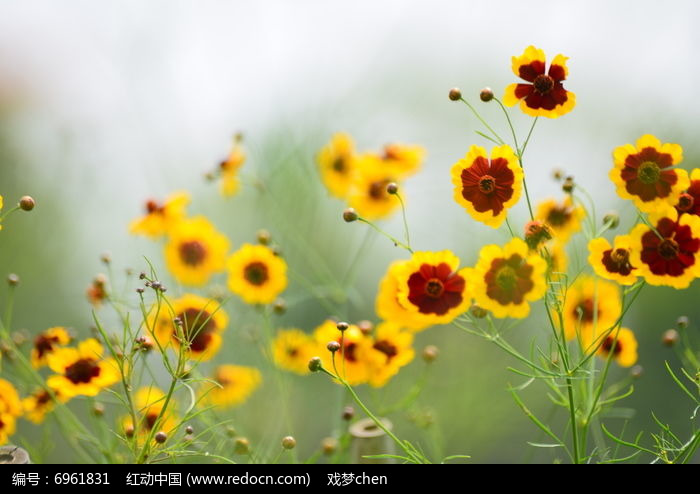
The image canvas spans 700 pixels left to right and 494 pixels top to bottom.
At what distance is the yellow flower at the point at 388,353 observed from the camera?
764 mm

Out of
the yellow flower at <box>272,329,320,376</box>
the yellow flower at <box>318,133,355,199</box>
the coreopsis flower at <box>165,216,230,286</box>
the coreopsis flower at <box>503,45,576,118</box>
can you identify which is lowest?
the yellow flower at <box>272,329,320,376</box>

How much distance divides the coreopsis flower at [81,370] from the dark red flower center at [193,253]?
0.84 ft

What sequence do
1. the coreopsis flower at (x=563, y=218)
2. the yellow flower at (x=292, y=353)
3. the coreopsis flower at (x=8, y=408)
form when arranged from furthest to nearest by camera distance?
the yellow flower at (x=292, y=353), the coreopsis flower at (x=563, y=218), the coreopsis flower at (x=8, y=408)

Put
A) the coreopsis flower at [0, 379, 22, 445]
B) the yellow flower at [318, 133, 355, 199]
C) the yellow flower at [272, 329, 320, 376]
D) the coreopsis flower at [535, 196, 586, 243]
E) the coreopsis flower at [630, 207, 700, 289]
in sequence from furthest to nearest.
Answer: the yellow flower at [318, 133, 355, 199]
the yellow flower at [272, 329, 320, 376]
the coreopsis flower at [535, 196, 586, 243]
the coreopsis flower at [0, 379, 22, 445]
the coreopsis flower at [630, 207, 700, 289]

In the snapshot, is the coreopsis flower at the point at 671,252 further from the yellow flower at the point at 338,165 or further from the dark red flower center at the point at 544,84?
the yellow flower at the point at 338,165

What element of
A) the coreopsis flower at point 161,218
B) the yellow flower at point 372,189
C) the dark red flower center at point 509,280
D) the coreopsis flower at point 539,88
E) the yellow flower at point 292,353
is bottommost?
the dark red flower center at point 509,280

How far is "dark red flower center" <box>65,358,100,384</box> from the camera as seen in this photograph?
72cm

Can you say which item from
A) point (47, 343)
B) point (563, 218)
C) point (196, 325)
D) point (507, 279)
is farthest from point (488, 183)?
point (47, 343)

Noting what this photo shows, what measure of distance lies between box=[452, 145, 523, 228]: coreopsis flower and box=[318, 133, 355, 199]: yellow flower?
49 cm

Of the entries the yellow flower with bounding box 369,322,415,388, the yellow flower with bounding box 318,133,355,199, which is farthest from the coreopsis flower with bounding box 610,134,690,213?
the yellow flower with bounding box 318,133,355,199

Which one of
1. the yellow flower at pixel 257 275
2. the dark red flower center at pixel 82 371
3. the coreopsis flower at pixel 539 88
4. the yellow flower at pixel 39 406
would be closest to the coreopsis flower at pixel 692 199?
the coreopsis flower at pixel 539 88

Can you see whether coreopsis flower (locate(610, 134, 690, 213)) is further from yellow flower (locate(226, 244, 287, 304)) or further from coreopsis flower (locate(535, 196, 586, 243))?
yellow flower (locate(226, 244, 287, 304))
